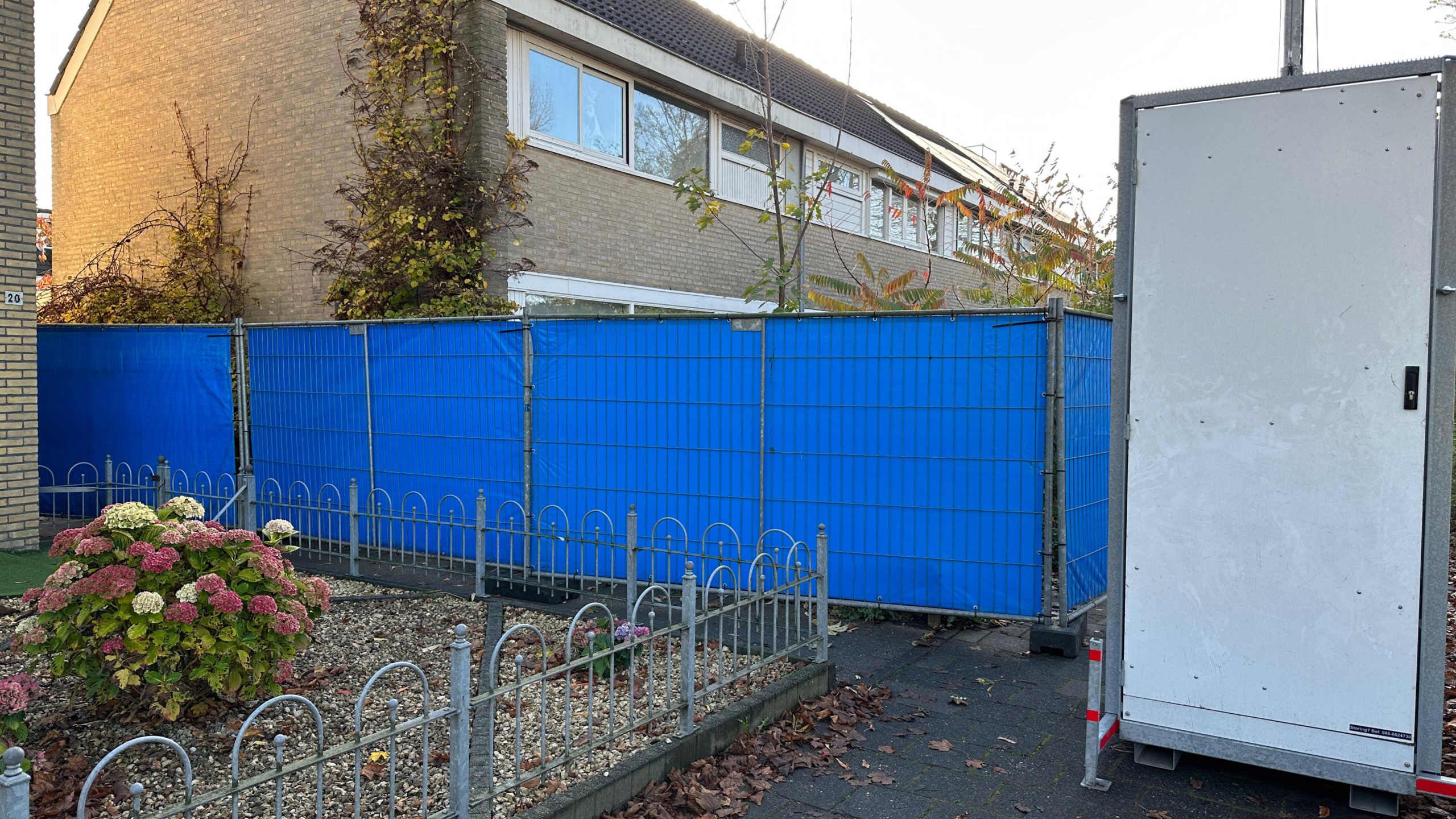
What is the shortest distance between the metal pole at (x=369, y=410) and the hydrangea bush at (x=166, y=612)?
4.66m

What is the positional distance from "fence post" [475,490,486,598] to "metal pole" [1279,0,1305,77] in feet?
18.0

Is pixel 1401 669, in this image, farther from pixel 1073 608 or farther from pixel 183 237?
pixel 183 237

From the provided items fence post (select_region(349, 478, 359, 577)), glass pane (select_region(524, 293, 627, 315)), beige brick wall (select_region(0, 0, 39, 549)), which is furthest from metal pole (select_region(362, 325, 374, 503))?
beige brick wall (select_region(0, 0, 39, 549))

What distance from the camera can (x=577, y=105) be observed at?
39.2ft

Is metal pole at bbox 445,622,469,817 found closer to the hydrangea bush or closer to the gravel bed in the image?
the gravel bed

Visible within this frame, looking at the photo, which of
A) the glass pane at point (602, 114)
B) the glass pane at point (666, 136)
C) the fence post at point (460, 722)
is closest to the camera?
the fence post at point (460, 722)

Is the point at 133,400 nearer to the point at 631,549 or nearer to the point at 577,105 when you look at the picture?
the point at 577,105

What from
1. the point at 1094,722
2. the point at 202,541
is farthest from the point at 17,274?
the point at 1094,722

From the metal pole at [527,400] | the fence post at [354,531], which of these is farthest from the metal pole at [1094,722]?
the fence post at [354,531]

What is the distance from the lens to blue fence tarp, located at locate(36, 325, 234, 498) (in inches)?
400

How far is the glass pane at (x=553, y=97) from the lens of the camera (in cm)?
1139

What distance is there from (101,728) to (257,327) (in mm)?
6236

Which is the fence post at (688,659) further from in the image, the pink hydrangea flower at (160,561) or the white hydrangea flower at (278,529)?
the pink hydrangea flower at (160,561)

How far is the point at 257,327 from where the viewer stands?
10.0m
